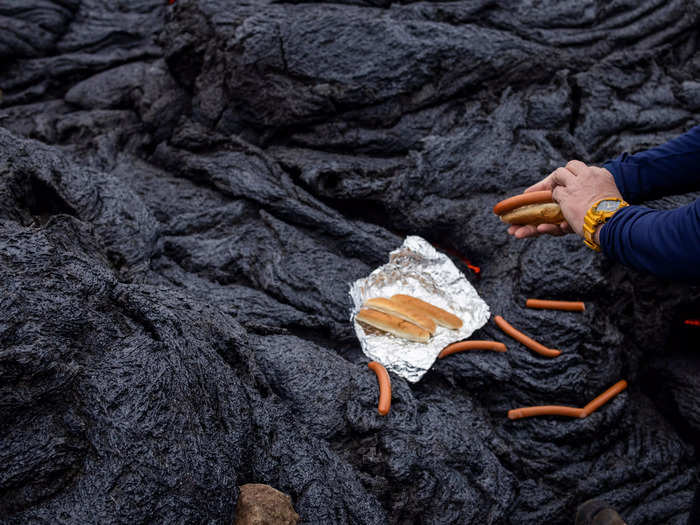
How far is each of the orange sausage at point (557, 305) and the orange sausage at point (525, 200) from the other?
5.46 feet

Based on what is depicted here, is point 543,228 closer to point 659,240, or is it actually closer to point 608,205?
point 608,205

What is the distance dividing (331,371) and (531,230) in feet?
5.99

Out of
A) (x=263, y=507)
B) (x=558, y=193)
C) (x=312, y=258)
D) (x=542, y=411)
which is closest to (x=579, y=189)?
(x=558, y=193)

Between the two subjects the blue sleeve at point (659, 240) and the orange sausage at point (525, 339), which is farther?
the orange sausage at point (525, 339)

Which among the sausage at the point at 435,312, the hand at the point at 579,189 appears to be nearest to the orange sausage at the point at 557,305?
the sausage at the point at 435,312

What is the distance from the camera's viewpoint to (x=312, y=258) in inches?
200

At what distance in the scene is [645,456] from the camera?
449 cm

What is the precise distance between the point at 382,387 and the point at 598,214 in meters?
2.00

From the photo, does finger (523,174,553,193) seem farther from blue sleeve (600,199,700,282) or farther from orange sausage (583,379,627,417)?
A: orange sausage (583,379,627,417)

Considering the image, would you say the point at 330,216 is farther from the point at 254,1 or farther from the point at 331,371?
the point at 254,1

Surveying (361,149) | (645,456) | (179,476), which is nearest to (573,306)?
(645,456)

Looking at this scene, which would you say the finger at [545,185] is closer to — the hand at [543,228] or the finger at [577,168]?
the hand at [543,228]

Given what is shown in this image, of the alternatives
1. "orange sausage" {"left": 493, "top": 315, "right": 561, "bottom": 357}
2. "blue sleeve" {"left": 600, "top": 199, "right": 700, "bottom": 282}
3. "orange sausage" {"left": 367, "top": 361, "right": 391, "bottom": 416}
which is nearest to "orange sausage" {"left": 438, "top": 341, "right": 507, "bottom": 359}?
"orange sausage" {"left": 493, "top": 315, "right": 561, "bottom": 357}

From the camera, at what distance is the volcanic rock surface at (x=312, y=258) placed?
2582mm
